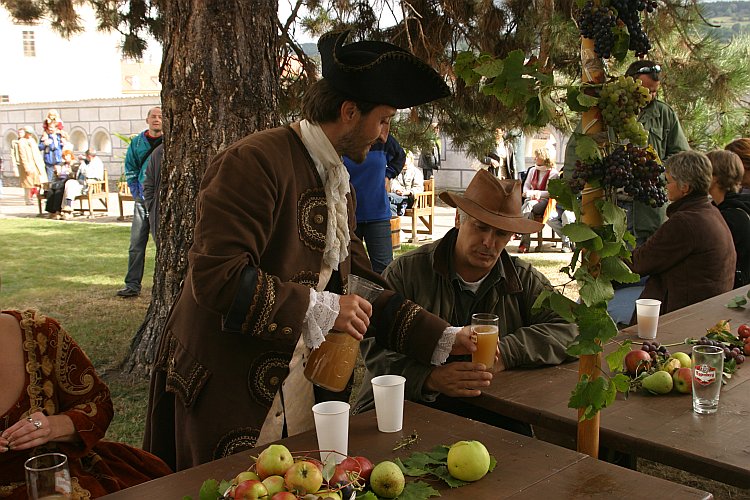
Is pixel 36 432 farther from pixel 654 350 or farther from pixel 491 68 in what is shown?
pixel 654 350

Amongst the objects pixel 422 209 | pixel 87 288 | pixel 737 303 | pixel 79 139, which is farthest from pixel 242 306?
pixel 79 139

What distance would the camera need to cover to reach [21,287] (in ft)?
Result: 29.5

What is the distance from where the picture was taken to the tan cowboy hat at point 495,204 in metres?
2.86

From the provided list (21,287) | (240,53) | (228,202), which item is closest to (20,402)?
(228,202)

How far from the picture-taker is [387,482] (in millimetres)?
1590

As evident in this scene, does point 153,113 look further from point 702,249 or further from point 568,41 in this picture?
point 702,249

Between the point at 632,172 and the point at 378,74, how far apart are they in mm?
850

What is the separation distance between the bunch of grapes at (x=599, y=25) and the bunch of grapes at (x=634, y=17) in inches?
0.7

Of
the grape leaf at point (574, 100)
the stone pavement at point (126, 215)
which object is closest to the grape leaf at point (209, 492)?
the grape leaf at point (574, 100)

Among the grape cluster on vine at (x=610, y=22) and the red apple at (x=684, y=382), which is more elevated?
the grape cluster on vine at (x=610, y=22)

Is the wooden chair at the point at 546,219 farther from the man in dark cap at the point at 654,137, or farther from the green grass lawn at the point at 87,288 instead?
the green grass lawn at the point at 87,288

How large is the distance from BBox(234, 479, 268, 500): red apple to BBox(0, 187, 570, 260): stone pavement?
920cm

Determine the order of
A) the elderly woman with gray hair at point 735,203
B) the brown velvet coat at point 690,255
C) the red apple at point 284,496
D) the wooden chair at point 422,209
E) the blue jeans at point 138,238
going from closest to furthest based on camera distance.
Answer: the red apple at point 284,496 → the brown velvet coat at point 690,255 → the elderly woman with gray hair at point 735,203 → the blue jeans at point 138,238 → the wooden chair at point 422,209

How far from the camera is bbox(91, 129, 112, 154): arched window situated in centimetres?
2631
